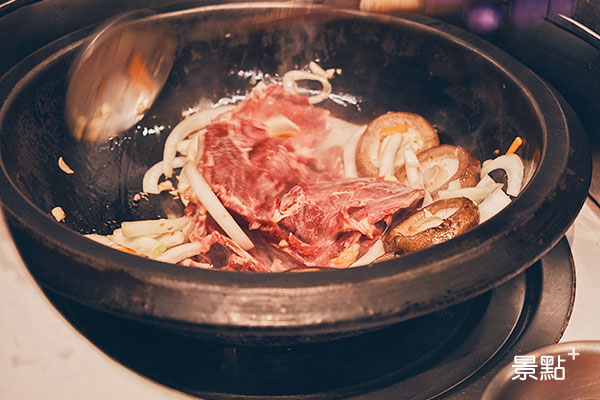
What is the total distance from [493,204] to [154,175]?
1.58m

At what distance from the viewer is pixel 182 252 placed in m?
2.07

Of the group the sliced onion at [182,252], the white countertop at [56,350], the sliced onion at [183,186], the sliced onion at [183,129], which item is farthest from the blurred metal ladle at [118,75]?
the sliced onion at [182,252]

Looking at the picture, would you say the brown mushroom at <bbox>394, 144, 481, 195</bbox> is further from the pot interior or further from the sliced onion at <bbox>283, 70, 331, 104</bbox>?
the sliced onion at <bbox>283, 70, 331, 104</bbox>

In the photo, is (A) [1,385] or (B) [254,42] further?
(B) [254,42]

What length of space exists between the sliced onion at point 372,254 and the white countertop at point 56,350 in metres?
0.76

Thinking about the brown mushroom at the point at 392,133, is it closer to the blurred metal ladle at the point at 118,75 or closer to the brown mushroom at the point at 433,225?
the brown mushroom at the point at 433,225

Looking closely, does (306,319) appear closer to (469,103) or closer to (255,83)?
(469,103)

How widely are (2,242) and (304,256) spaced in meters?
1.41

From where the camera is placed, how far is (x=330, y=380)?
185cm

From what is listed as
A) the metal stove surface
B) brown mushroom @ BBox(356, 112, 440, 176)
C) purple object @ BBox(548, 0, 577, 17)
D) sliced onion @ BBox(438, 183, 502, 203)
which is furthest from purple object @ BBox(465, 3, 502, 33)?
the metal stove surface

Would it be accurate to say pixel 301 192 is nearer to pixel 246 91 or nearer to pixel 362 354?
pixel 362 354

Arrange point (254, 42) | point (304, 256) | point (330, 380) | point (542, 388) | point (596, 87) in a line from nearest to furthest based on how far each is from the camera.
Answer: point (542, 388) → point (330, 380) → point (304, 256) → point (596, 87) → point (254, 42)

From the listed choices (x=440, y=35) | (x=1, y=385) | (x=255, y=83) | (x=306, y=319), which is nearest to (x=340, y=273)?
(x=306, y=319)

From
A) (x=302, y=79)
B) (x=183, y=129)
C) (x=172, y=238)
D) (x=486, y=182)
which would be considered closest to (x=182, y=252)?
(x=172, y=238)
